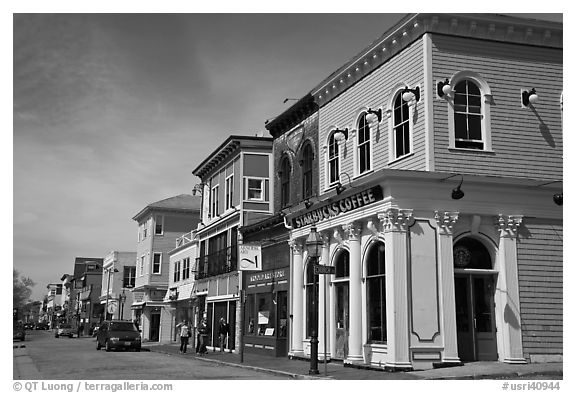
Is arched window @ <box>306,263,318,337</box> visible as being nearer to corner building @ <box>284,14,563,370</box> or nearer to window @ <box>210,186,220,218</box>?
corner building @ <box>284,14,563,370</box>

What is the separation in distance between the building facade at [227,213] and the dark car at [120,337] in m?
3.87

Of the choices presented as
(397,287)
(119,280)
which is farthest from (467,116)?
(119,280)

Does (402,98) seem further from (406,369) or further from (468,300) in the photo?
(406,369)

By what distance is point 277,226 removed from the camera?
26344 millimetres

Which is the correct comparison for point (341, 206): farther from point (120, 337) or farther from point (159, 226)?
point (159, 226)

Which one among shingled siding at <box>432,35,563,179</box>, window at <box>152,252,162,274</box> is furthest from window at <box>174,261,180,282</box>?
shingled siding at <box>432,35,563,179</box>

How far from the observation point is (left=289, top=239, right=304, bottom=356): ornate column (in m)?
23.5

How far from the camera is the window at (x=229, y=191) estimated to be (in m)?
32.4

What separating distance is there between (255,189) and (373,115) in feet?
36.7

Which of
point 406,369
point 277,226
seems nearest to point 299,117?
point 277,226

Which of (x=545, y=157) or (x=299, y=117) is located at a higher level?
(x=299, y=117)

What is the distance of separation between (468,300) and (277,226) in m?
9.93

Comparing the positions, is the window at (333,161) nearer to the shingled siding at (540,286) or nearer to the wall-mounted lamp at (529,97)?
the wall-mounted lamp at (529,97)

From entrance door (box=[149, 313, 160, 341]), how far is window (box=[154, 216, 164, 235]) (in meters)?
6.88
